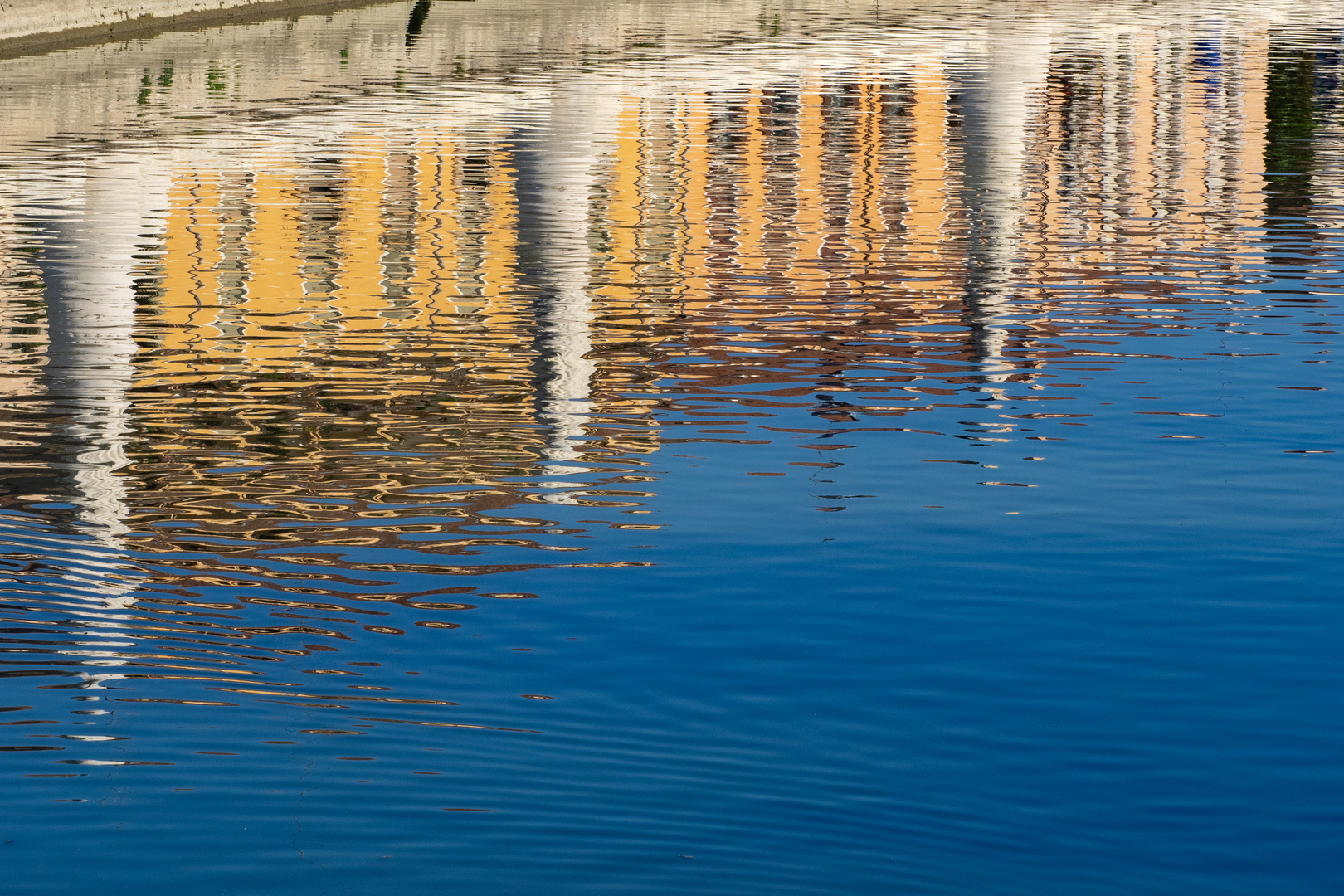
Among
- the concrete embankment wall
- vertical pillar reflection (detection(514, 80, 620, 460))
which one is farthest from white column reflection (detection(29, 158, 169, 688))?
the concrete embankment wall

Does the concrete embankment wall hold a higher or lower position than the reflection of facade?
higher

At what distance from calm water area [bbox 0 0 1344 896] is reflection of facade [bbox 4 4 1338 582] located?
0.25 feet

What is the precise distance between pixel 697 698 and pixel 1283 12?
5231cm

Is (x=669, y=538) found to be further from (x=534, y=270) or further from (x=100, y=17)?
(x=100, y=17)

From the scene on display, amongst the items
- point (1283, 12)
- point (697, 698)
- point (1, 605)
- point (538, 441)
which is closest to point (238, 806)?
point (697, 698)

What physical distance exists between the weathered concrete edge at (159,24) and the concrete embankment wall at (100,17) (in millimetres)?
13

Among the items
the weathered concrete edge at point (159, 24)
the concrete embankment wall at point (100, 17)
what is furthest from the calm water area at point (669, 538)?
the weathered concrete edge at point (159, 24)

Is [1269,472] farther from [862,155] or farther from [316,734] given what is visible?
[862,155]

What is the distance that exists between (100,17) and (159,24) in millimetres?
2025

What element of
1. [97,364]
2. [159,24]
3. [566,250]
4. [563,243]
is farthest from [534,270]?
[159,24]

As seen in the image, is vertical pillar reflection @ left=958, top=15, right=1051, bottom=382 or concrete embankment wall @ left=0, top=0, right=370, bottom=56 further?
concrete embankment wall @ left=0, top=0, right=370, bottom=56

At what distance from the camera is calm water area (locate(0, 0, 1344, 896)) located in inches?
240

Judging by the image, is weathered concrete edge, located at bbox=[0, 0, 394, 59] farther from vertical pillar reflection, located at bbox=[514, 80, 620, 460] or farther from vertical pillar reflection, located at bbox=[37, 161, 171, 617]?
vertical pillar reflection, located at bbox=[37, 161, 171, 617]

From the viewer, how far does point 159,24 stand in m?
39.7
